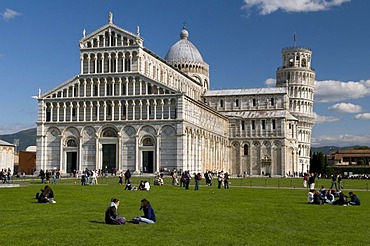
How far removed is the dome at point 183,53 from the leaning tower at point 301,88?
81.3 ft

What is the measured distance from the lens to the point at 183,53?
114750mm

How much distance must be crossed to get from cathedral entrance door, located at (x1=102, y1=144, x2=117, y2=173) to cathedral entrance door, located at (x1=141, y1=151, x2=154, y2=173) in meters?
4.46

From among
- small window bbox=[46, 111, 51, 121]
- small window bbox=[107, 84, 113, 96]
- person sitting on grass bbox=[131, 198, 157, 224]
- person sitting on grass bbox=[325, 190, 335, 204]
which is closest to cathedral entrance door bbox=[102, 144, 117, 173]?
small window bbox=[107, 84, 113, 96]

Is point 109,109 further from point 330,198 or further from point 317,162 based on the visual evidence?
point 317,162

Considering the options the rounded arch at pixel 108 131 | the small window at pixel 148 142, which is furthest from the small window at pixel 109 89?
the small window at pixel 148 142

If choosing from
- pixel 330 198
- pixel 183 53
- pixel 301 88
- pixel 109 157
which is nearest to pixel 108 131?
pixel 109 157

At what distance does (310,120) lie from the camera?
437 feet

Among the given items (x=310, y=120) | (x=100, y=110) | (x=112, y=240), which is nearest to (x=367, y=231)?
(x=112, y=240)

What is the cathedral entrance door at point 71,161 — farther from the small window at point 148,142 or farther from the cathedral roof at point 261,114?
the cathedral roof at point 261,114

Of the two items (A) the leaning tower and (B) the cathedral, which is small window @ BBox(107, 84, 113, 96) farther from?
(A) the leaning tower

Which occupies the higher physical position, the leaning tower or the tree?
the leaning tower

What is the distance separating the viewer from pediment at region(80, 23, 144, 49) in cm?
7644

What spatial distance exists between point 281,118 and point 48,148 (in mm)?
46700

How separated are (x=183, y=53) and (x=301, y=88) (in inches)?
1295
